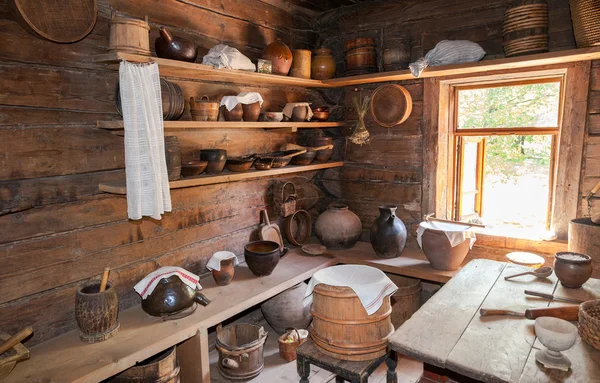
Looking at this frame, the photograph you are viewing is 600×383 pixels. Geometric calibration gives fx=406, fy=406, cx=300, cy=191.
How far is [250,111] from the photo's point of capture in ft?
9.70

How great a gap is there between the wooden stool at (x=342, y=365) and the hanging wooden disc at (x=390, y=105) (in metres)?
2.07

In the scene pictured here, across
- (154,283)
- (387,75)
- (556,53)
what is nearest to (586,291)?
(556,53)

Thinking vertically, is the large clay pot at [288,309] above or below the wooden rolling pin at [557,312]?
below

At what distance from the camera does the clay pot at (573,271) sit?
2.03 m

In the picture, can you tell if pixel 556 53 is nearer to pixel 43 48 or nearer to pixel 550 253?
pixel 550 253

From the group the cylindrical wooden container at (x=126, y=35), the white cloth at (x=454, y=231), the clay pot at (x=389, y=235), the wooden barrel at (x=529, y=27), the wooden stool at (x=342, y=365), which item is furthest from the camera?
the clay pot at (x=389, y=235)

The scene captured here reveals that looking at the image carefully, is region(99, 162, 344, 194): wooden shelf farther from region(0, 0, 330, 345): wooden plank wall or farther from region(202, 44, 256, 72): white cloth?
region(202, 44, 256, 72): white cloth

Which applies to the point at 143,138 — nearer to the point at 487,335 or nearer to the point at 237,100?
the point at 237,100

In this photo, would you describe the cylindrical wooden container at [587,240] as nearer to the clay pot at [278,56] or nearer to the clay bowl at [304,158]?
the clay bowl at [304,158]

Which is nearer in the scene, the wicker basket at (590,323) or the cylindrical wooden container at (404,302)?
the wicker basket at (590,323)

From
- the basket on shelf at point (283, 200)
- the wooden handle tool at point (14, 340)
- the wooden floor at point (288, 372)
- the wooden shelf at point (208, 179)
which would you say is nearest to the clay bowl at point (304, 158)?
the wooden shelf at point (208, 179)

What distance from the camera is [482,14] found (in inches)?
123

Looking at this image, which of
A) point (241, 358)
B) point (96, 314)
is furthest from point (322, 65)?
point (96, 314)

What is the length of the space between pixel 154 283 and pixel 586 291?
Result: 231 centimetres
